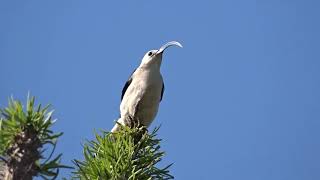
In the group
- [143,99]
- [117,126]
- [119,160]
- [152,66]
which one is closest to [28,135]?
[119,160]

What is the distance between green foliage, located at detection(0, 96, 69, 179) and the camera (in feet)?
5.95

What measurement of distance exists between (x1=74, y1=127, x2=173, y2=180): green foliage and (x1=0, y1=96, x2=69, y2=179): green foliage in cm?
50

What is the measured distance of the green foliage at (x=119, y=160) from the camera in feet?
9.09

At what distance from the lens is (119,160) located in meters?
3.06

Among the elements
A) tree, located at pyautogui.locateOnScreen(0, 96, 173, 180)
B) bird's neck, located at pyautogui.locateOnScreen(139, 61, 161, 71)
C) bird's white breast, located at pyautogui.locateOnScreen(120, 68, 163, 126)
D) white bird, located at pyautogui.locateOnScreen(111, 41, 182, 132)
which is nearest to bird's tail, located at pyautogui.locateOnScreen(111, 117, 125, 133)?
white bird, located at pyautogui.locateOnScreen(111, 41, 182, 132)

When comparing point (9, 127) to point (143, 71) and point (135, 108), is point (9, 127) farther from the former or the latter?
point (143, 71)

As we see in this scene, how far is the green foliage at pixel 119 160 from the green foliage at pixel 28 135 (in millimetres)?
496

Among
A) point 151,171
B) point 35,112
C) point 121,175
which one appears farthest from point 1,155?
point 151,171

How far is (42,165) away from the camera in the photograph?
1.95m

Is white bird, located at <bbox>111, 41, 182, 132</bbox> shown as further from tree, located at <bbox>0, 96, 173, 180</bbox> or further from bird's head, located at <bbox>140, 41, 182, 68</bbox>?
tree, located at <bbox>0, 96, 173, 180</bbox>

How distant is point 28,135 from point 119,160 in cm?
125

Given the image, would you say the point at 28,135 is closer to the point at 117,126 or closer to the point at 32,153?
the point at 32,153

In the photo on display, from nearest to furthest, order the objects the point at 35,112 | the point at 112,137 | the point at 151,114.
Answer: the point at 35,112 → the point at 112,137 → the point at 151,114

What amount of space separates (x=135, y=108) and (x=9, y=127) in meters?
5.56
